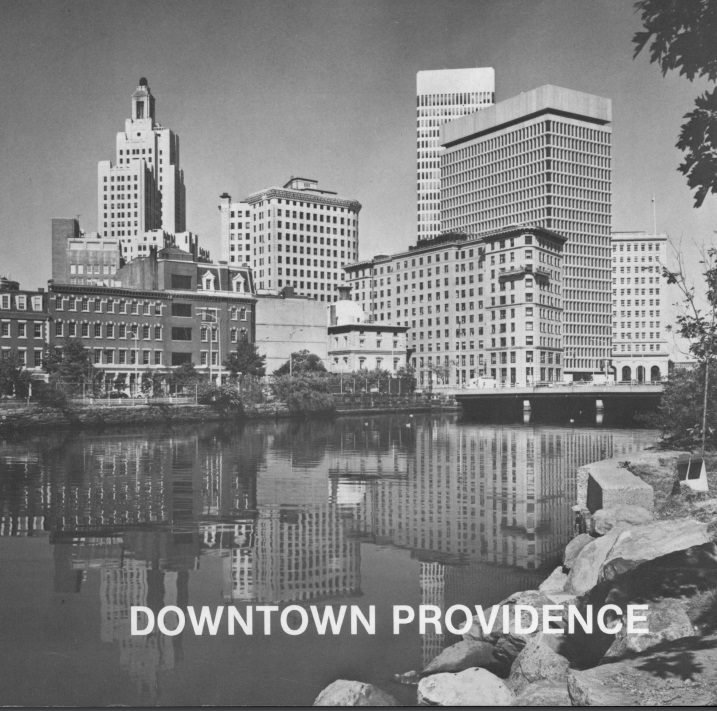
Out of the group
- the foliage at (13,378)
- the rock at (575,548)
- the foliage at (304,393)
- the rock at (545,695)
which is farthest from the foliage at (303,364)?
the rock at (545,695)

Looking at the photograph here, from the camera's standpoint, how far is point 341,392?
79062mm

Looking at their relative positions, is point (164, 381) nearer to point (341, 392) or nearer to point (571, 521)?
point (341, 392)

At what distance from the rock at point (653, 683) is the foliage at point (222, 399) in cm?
5182

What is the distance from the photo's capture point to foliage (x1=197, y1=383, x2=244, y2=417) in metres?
57.8

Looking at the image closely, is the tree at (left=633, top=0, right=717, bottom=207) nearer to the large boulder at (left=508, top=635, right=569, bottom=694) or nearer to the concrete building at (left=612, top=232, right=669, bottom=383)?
the large boulder at (left=508, top=635, right=569, bottom=694)

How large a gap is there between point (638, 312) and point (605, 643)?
95561 mm

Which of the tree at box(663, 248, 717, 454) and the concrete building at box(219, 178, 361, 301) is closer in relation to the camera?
the tree at box(663, 248, 717, 454)

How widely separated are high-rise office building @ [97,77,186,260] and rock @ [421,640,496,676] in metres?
124

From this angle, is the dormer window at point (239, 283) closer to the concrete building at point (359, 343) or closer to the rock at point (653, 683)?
the concrete building at point (359, 343)

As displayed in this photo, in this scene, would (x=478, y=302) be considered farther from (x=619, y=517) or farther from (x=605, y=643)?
(x=605, y=643)

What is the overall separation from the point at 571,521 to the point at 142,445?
26447 millimetres

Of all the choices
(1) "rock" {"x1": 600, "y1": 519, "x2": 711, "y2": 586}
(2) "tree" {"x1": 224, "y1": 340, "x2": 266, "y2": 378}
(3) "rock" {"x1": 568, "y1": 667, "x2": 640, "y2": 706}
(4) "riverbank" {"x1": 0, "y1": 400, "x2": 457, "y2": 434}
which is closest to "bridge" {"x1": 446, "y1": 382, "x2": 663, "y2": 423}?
(2) "tree" {"x1": 224, "y1": 340, "x2": 266, "y2": 378}

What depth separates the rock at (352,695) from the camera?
7691 millimetres

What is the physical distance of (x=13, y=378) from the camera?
4881cm
